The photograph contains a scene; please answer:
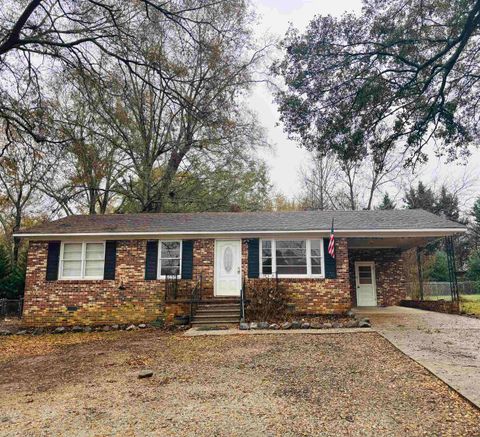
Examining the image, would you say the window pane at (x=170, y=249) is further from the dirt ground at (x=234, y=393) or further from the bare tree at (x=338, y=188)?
the bare tree at (x=338, y=188)

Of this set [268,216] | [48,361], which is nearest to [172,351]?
[48,361]

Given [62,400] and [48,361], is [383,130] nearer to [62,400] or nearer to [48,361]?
[62,400]

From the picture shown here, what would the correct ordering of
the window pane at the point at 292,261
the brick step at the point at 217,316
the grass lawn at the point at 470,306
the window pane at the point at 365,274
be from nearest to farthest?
the brick step at the point at 217,316, the window pane at the point at 292,261, the grass lawn at the point at 470,306, the window pane at the point at 365,274

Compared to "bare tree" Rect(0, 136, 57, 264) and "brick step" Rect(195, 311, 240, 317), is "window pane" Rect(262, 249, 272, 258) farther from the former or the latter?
"bare tree" Rect(0, 136, 57, 264)

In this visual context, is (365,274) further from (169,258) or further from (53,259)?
(53,259)

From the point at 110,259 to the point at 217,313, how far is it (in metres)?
4.13

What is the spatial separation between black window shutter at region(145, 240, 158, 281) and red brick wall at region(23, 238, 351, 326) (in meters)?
0.17

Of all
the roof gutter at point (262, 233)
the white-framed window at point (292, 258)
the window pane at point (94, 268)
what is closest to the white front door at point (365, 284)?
the roof gutter at point (262, 233)

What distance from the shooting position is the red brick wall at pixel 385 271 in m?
15.9

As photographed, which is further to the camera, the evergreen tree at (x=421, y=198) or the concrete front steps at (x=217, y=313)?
the evergreen tree at (x=421, y=198)

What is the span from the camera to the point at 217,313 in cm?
1098

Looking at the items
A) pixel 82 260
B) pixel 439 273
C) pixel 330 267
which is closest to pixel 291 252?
pixel 330 267

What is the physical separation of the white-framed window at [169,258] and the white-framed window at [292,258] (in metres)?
2.80

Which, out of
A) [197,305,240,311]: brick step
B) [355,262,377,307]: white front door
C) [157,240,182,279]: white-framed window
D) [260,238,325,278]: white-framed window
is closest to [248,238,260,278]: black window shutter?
[260,238,325,278]: white-framed window
